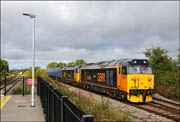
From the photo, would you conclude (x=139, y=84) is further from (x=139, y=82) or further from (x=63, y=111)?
(x=63, y=111)

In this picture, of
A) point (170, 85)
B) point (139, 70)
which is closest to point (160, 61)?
point (170, 85)

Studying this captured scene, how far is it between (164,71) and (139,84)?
12.2 meters

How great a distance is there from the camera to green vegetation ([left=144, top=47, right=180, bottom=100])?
19.6m

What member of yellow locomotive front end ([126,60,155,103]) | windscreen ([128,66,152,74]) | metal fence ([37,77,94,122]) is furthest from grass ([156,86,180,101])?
metal fence ([37,77,94,122])

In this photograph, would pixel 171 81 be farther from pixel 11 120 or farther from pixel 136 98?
pixel 11 120

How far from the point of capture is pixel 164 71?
2503cm

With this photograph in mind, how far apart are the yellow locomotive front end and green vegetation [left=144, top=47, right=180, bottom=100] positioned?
457 centimetres

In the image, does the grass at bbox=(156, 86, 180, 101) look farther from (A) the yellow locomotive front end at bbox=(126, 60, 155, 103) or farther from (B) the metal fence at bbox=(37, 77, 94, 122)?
(B) the metal fence at bbox=(37, 77, 94, 122)

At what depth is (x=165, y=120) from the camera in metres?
9.52

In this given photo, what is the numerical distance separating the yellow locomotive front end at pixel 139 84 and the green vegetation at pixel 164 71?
15.0 ft

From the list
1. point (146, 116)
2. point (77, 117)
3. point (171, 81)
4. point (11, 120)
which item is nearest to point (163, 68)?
point (171, 81)

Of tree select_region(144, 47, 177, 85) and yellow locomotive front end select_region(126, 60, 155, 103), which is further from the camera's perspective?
tree select_region(144, 47, 177, 85)

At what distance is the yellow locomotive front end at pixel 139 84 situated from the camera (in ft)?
45.6

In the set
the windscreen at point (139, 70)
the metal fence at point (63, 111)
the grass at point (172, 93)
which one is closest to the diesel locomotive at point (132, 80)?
the windscreen at point (139, 70)
